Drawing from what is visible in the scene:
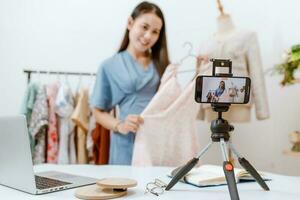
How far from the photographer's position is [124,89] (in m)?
1.68

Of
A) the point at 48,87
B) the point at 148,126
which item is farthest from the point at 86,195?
the point at 48,87

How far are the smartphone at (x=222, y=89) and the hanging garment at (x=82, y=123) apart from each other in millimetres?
1393

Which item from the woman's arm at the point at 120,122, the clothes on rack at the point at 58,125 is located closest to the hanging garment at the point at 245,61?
the woman's arm at the point at 120,122

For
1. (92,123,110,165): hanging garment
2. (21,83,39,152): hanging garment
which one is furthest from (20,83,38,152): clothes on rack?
(92,123,110,165): hanging garment

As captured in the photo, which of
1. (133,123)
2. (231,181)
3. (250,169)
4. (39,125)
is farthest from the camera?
(39,125)

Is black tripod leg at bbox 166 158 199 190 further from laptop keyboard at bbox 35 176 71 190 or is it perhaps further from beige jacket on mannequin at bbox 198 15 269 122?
beige jacket on mannequin at bbox 198 15 269 122

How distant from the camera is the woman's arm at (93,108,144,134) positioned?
1.49 meters

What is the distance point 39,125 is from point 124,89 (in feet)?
2.32

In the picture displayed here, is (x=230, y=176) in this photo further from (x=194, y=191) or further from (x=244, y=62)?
(x=244, y=62)

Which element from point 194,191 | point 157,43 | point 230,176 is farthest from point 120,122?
point 230,176

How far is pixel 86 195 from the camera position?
2.72 ft

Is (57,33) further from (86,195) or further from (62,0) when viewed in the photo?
(86,195)

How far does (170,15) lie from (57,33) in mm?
811

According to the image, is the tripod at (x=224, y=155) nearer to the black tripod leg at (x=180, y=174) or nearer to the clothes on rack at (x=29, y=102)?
the black tripod leg at (x=180, y=174)
